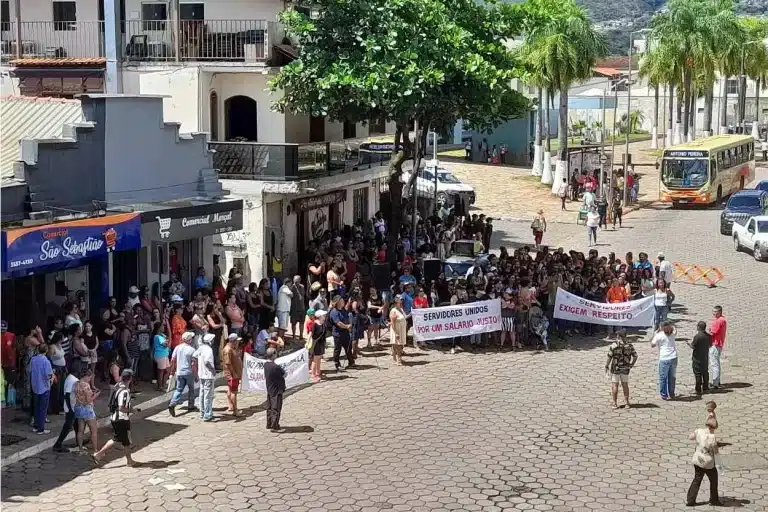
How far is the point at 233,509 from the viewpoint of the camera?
14414mm

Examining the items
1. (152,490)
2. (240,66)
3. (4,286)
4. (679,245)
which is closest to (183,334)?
(4,286)

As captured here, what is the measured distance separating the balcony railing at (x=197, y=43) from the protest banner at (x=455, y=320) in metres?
9.34

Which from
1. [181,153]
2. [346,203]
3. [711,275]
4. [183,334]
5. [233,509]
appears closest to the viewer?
[233,509]

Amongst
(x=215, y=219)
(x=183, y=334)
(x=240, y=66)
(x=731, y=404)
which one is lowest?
(x=731, y=404)

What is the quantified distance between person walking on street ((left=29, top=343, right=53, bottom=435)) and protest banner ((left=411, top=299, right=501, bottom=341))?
8.41 meters

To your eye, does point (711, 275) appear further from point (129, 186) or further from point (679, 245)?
point (129, 186)

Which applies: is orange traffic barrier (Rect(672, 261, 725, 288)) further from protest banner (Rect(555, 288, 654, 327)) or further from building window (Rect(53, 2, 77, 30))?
building window (Rect(53, 2, 77, 30))

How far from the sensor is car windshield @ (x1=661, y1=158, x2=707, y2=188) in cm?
4769

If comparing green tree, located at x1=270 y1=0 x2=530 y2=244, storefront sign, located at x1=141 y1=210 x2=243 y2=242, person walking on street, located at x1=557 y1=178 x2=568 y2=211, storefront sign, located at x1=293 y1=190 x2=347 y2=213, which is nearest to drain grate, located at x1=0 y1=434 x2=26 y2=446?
storefront sign, located at x1=141 y1=210 x2=243 y2=242

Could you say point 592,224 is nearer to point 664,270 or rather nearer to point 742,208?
point 742,208

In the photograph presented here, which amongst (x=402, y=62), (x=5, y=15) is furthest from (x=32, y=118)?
(x=5, y=15)

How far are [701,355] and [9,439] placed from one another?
1151 cm

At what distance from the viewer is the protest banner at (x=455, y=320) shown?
23.5m

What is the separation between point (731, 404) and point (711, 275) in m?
12.7
